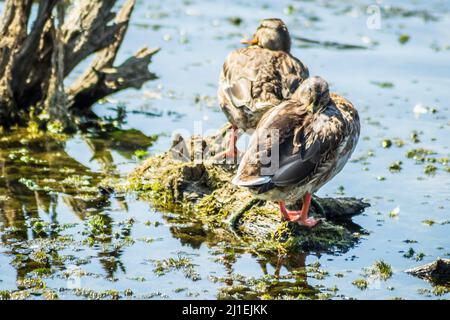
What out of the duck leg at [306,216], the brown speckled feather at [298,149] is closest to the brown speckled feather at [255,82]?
the brown speckled feather at [298,149]

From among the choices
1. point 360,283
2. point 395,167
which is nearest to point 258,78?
point 395,167

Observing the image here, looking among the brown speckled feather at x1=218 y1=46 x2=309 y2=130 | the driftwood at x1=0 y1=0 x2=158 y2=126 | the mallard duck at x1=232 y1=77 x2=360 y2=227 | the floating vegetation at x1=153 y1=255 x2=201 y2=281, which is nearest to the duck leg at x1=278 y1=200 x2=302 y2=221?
the mallard duck at x1=232 y1=77 x2=360 y2=227

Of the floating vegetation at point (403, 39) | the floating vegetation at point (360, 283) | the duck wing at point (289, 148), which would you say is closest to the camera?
the floating vegetation at point (360, 283)

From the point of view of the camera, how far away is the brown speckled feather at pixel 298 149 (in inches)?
305

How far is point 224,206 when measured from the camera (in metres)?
8.99

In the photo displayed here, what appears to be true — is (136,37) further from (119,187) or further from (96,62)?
(119,187)

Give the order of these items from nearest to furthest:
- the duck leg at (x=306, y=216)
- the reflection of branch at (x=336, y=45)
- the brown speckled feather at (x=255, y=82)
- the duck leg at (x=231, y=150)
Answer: the duck leg at (x=306, y=216) < the brown speckled feather at (x=255, y=82) < the duck leg at (x=231, y=150) < the reflection of branch at (x=336, y=45)

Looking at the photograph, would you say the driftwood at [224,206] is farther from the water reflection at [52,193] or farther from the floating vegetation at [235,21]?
the floating vegetation at [235,21]

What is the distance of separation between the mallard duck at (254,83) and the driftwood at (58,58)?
2.55 metres

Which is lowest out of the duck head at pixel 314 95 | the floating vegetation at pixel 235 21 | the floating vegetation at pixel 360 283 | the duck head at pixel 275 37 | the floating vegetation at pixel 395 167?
the floating vegetation at pixel 360 283

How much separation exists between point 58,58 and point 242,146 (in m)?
2.79

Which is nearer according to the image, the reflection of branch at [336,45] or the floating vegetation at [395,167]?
the floating vegetation at [395,167]

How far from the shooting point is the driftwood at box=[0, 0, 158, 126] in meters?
11.5

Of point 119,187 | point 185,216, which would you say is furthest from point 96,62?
point 185,216
